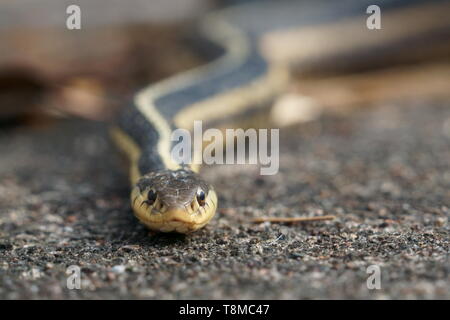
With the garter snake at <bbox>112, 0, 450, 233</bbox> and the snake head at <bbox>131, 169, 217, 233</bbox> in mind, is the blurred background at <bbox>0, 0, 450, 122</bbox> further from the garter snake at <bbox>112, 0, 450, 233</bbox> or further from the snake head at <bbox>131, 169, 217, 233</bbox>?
the snake head at <bbox>131, 169, 217, 233</bbox>

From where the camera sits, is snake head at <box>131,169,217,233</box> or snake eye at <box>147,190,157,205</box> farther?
snake eye at <box>147,190,157,205</box>

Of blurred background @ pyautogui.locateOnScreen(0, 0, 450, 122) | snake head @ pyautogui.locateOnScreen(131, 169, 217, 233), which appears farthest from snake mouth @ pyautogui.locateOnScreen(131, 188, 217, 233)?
Result: blurred background @ pyautogui.locateOnScreen(0, 0, 450, 122)

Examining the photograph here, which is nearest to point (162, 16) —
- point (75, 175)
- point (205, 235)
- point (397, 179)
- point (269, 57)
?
point (269, 57)

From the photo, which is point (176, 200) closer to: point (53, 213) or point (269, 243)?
point (269, 243)

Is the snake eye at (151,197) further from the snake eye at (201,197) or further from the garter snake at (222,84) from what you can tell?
the snake eye at (201,197)

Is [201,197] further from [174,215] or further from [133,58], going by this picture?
[133,58]

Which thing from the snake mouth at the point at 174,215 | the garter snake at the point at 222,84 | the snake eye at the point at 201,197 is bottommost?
the snake mouth at the point at 174,215

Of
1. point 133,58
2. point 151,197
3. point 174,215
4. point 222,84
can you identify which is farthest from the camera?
point 133,58

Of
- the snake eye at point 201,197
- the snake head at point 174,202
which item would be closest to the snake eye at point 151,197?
the snake head at point 174,202

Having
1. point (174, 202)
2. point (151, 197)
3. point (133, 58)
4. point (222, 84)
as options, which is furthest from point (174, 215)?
point (133, 58)
